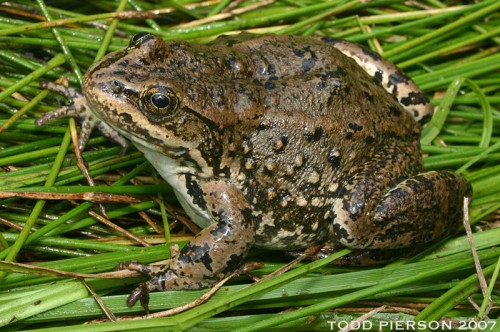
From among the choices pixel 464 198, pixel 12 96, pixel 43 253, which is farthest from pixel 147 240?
pixel 464 198

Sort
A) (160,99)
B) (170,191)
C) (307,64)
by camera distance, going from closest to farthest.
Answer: (160,99) < (307,64) < (170,191)

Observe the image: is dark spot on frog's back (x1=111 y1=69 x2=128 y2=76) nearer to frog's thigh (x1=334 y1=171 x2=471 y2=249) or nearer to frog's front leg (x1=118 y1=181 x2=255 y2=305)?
frog's front leg (x1=118 y1=181 x2=255 y2=305)

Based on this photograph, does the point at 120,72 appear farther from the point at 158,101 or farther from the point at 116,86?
the point at 158,101

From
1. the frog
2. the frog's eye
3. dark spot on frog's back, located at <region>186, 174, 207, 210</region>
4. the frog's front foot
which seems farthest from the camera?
the frog's front foot

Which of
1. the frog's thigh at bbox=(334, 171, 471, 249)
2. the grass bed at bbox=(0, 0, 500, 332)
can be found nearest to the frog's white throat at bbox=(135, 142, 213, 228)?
the grass bed at bbox=(0, 0, 500, 332)

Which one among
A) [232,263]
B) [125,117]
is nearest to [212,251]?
[232,263]

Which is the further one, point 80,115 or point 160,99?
point 80,115

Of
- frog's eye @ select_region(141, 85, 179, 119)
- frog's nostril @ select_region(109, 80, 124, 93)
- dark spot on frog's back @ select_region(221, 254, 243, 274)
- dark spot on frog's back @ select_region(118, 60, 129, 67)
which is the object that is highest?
dark spot on frog's back @ select_region(118, 60, 129, 67)

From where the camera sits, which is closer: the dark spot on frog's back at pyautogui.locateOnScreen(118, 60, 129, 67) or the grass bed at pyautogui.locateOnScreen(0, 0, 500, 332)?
the dark spot on frog's back at pyautogui.locateOnScreen(118, 60, 129, 67)
